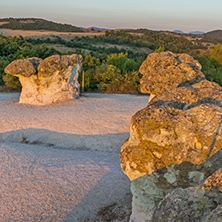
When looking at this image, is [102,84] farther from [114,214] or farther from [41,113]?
[114,214]

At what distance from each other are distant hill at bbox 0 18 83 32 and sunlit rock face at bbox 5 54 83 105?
7122 centimetres

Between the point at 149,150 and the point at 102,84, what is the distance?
1466 centimetres

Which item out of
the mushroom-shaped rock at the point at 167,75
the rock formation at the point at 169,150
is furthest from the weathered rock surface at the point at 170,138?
the mushroom-shaped rock at the point at 167,75

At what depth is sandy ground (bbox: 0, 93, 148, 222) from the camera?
16.1 ft

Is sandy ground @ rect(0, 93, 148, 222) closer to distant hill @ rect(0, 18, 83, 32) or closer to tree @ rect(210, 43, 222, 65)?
tree @ rect(210, 43, 222, 65)

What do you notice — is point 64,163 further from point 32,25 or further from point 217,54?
point 32,25

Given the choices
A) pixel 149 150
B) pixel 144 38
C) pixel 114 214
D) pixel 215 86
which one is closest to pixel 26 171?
pixel 114 214

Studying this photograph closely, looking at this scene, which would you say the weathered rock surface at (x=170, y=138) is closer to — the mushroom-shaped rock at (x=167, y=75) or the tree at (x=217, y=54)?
the mushroom-shaped rock at (x=167, y=75)

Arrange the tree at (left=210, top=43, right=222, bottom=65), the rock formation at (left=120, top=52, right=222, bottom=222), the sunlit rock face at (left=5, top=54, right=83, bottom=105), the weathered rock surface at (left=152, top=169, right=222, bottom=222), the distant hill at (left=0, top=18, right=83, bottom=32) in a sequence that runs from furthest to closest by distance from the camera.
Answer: the distant hill at (left=0, top=18, right=83, bottom=32), the tree at (left=210, top=43, right=222, bottom=65), the sunlit rock face at (left=5, top=54, right=83, bottom=105), the rock formation at (left=120, top=52, right=222, bottom=222), the weathered rock surface at (left=152, top=169, right=222, bottom=222)

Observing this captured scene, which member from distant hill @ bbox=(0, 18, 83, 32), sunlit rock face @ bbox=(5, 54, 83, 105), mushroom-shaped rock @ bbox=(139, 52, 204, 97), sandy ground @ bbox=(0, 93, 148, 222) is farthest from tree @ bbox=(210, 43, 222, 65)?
distant hill @ bbox=(0, 18, 83, 32)

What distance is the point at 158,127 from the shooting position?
3338mm

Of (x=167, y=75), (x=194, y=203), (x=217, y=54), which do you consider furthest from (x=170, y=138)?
(x=217, y=54)

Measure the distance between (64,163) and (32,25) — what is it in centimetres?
8313

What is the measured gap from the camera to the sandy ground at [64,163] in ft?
16.1
